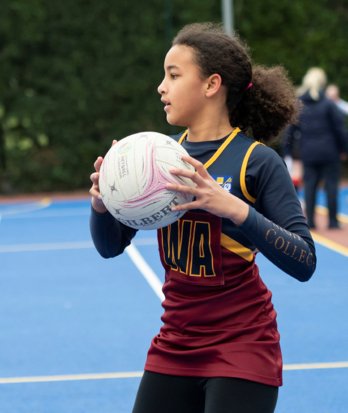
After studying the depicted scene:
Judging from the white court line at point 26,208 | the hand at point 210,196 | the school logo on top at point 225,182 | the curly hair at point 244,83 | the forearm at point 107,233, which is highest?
the curly hair at point 244,83

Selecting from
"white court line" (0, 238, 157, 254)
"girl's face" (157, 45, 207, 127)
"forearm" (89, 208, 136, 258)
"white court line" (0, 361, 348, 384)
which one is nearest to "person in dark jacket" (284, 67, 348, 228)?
"white court line" (0, 238, 157, 254)

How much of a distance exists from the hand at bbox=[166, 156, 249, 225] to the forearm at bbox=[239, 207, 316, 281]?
44 mm

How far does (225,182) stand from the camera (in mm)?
3053

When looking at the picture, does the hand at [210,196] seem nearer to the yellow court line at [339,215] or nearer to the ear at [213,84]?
the ear at [213,84]

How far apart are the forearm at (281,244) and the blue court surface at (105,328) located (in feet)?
7.84

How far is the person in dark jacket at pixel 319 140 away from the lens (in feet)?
39.9

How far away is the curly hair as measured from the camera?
126 inches

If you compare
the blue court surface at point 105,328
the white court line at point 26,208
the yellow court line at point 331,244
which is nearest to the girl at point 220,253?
the blue court surface at point 105,328

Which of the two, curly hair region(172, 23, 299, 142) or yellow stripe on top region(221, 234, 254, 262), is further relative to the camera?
curly hair region(172, 23, 299, 142)

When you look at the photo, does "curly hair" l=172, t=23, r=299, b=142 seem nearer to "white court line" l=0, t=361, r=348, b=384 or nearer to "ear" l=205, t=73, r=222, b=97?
"ear" l=205, t=73, r=222, b=97

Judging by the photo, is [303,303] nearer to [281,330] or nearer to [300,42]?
[281,330]

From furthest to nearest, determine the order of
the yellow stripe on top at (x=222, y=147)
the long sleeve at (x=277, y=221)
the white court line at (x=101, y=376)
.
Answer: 1. the white court line at (x=101, y=376)
2. the yellow stripe on top at (x=222, y=147)
3. the long sleeve at (x=277, y=221)

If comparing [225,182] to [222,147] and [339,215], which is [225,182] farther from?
[339,215]

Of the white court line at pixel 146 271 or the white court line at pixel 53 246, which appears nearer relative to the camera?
the white court line at pixel 146 271
